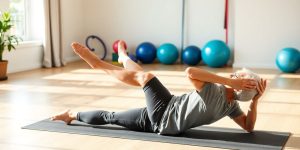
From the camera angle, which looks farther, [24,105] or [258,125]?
[24,105]

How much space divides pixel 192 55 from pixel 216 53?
1.49 feet

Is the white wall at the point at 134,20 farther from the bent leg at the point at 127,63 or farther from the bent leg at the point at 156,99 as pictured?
the bent leg at the point at 156,99

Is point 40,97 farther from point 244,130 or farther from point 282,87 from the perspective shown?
point 282,87

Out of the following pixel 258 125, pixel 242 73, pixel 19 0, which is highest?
pixel 19 0

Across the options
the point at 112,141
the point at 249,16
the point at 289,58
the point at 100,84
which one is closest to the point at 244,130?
the point at 112,141

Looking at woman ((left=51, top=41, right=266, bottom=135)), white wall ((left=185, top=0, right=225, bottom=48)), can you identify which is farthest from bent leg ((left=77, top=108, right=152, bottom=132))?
white wall ((left=185, top=0, right=225, bottom=48))

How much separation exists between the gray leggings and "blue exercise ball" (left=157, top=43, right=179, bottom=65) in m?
4.25

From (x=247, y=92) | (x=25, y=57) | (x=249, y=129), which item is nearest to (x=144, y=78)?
(x=247, y=92)

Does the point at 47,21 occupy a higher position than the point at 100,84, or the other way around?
the point at 47,21

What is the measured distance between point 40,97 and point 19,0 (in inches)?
109

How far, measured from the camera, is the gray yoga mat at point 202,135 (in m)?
3.09

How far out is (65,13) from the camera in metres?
7.95

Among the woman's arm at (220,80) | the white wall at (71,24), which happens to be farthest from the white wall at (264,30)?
the woman's arm at (220,80)

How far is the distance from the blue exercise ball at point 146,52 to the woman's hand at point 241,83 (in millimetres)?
4910
